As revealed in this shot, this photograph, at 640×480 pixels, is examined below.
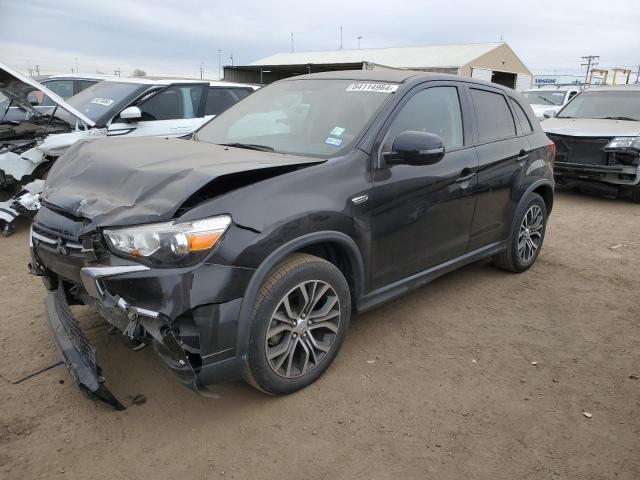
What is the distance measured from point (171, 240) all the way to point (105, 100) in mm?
5326

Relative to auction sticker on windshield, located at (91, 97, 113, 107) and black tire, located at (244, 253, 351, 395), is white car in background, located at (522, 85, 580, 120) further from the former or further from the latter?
black tire, located at (244, 253, 351, 395)

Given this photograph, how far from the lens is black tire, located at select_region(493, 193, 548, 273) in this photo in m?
4.51

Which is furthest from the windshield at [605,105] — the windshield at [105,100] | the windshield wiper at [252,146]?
the windshield wiper at [252,146]

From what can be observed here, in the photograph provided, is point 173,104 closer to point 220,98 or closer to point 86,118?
point 220,98

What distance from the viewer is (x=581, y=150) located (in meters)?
8.37

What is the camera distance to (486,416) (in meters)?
2.75

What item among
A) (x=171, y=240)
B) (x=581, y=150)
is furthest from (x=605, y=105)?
(x=171, y=240)

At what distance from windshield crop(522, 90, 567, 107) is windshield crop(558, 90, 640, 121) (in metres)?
5.66

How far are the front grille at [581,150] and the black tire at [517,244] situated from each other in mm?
4082

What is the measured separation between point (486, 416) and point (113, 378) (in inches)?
84.3

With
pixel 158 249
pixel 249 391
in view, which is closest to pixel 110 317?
pixel 158 249

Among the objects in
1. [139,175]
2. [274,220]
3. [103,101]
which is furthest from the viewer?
[103,101]

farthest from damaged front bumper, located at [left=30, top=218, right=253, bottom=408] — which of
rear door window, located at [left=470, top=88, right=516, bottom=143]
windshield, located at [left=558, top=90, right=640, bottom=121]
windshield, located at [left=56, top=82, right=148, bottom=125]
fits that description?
windshield, located at [left=558, top=90, right=640, bottom=121]

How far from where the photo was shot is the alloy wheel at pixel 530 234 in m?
4.70
